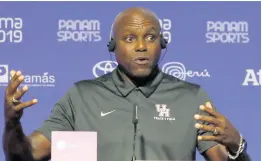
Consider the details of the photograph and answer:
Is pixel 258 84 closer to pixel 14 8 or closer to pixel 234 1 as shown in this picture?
pixel 234 1

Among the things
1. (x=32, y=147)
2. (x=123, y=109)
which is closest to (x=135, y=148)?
(x=123, y=109)

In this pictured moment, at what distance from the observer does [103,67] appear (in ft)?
12.6

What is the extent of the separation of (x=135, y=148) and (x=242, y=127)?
1896mm

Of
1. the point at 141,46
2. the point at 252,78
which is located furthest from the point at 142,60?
the point at 252,78

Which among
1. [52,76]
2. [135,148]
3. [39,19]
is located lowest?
[135,148]

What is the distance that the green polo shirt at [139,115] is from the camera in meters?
2.13

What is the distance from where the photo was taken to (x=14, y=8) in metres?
3.93

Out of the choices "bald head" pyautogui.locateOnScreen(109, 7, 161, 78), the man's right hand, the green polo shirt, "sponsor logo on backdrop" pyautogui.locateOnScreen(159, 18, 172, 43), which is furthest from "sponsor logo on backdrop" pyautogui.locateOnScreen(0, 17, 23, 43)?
the man's right hand

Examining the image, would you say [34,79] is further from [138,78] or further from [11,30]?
[138,78]

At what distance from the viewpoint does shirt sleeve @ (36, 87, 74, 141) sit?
2244 mm

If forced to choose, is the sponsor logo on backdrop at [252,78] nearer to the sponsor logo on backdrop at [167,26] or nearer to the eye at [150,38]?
the sponsor logo on backdrop at [167,26]

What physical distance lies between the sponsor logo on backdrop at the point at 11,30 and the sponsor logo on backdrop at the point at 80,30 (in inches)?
8.2

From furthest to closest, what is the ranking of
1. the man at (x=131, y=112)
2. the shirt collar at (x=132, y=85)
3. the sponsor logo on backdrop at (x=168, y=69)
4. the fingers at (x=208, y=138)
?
the sponsor logo on backdrop at (x=168, y=69) → the shirt collar at (x=132, y=85) → the man at (x=131, y=112) → the fingers at (x=208, y=138)

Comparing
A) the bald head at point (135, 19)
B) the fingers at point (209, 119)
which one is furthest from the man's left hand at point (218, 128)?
the bald head at point (135, 19)
